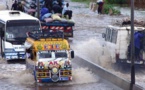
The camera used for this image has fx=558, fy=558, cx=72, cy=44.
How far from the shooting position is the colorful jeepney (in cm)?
2212

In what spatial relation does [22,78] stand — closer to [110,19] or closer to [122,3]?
[110,19]

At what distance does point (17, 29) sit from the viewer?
28953 mm

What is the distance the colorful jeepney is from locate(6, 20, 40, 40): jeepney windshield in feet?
19.5

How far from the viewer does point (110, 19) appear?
51344mm

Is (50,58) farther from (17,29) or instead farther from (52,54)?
(17,29)

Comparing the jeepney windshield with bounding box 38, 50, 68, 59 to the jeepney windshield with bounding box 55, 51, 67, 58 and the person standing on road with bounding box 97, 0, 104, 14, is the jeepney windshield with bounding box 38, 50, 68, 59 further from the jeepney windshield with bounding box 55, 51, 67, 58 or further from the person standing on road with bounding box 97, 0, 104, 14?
the person standing on road with bounding box 97, 0, 104, 14

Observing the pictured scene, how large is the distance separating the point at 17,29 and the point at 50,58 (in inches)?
278

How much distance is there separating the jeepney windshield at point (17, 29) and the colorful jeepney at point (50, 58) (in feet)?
19.5

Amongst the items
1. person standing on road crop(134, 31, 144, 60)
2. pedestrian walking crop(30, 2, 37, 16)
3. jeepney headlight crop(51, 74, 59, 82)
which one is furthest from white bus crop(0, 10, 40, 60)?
pedestrian walking crop(30, 2, 37, 16)

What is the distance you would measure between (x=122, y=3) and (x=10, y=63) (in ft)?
128

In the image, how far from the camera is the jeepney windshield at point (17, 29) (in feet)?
94.8

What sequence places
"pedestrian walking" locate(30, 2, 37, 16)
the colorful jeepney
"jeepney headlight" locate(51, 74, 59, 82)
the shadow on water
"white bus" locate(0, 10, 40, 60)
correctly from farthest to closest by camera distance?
"pedestrian walking" locate(30, 2, 37, 16), "white bus" locate(0, 10, 40, 60), the shadow on water, "jeepney headlight" locate(51, 74, 59, 82), the colorful jeepney

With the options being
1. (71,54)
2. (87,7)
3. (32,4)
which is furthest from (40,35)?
(87,7)

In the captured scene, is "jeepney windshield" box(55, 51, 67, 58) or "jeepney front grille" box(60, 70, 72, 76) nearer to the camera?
"jeepney front grille" box(60, 70, 72, 76)
